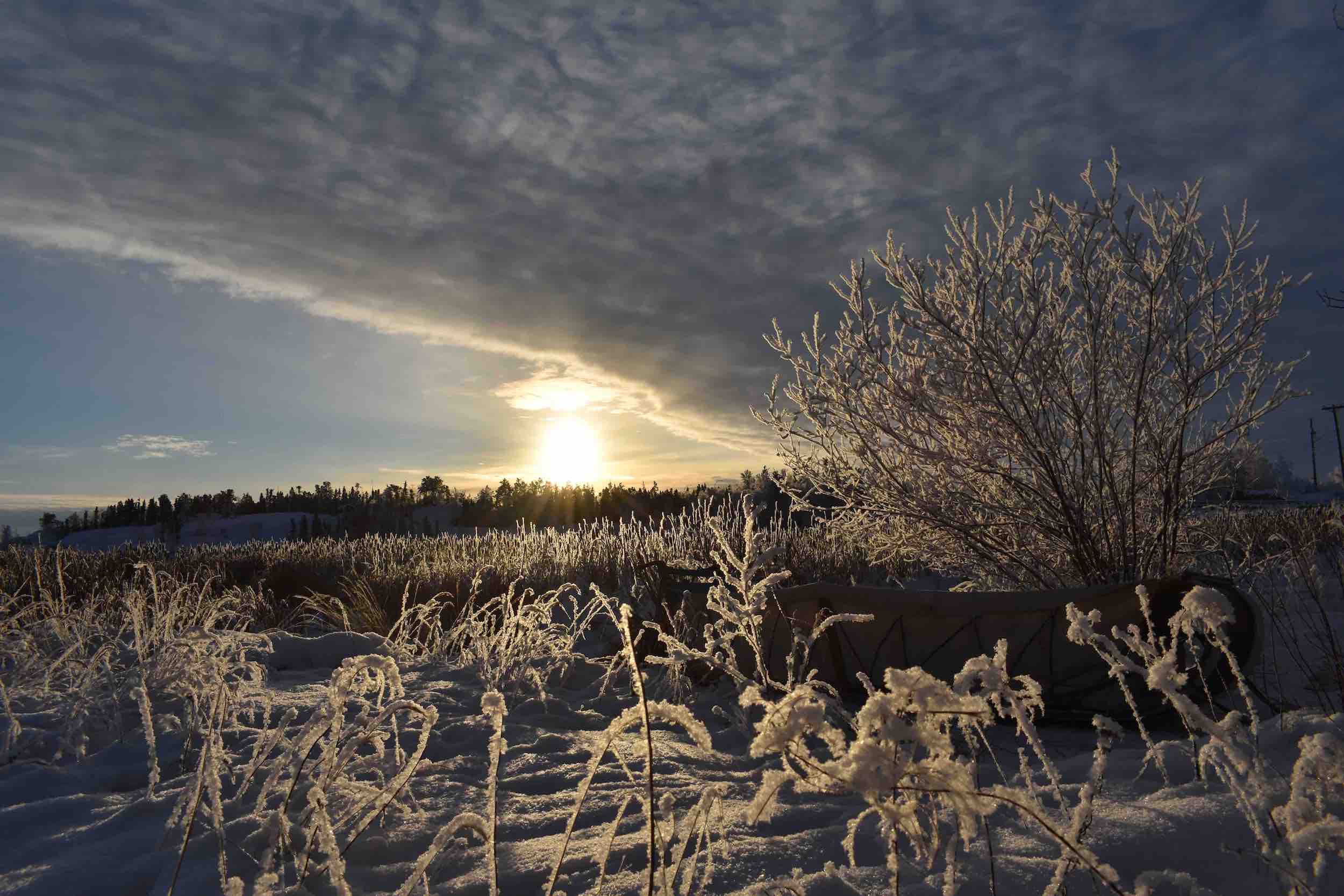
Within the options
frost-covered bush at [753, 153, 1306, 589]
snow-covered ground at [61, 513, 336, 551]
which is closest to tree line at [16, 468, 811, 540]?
snow-covered ground at [61, 513, 336, 551]

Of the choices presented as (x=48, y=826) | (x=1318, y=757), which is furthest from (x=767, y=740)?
(x=48, y=826)

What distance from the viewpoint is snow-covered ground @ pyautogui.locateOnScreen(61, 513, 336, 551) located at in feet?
95.3

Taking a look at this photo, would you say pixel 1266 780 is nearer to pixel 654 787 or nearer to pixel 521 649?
pixel 654 787

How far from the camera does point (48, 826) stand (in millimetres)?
2334

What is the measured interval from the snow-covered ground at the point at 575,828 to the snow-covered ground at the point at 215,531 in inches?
1072

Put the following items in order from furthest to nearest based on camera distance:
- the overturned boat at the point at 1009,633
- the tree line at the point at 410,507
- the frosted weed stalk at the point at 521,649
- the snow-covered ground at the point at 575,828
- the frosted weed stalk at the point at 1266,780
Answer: the tree line at the point at 410,507, the frosted weed stalk at the point at 521,649, the overturned boat at the point at 1009,633, the snow-covered ground at the point at 575,828, the frosted weed stalk at the point at 1266,780

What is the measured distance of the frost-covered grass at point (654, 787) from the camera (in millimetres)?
1188

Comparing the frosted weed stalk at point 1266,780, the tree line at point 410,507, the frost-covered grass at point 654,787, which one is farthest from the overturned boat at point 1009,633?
the tree line at point 410,507

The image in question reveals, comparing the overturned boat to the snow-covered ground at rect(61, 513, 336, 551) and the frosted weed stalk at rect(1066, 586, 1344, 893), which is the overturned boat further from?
the snow-covered ground at rect(61, 513, 336, 551)

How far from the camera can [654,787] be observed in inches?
97.7

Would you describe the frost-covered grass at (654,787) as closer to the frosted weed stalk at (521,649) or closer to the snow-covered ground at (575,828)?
the snow-covered ground at (575,828)

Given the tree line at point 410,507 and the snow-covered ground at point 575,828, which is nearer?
the snow-covered ground at point 575,828

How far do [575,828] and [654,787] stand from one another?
291mm

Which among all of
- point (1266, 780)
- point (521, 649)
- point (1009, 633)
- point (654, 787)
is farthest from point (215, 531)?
point (1266, 780)
